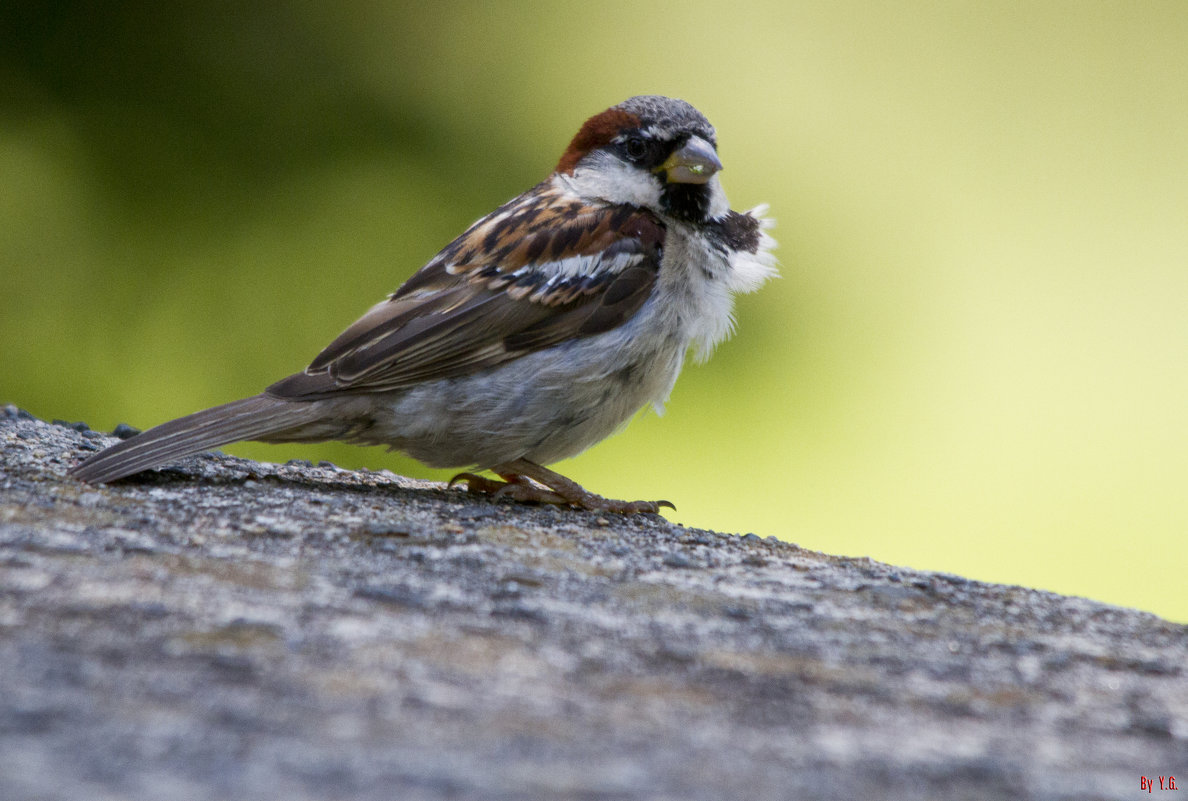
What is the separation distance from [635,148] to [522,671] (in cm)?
200

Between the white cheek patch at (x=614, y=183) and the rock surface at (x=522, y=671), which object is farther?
the white cheek patch at (x=614, y=183)

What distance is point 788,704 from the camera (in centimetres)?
128

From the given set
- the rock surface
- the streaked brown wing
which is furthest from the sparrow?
the rock surface

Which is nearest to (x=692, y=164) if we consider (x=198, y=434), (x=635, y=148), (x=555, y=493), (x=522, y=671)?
(x=635, y=148)

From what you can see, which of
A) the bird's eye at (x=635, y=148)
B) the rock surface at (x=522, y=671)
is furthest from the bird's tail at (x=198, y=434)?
the bird's eye at (x=635, y=148)

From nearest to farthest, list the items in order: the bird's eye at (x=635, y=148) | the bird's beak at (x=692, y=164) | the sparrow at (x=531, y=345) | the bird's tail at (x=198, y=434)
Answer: the bird's tail at (x=198, y=434) < the sparrow at (x=531, y=345) < the bird's beak at (x=692, y=164) < the bird's eye at (x=635, y=148)

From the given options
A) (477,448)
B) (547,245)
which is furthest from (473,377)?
(547,245)

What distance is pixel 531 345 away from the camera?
2764mm

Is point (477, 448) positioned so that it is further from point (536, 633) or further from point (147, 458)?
point (536, 633)

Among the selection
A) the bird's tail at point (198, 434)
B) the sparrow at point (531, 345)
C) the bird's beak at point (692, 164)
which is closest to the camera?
the bird's tail at point (198, 434)

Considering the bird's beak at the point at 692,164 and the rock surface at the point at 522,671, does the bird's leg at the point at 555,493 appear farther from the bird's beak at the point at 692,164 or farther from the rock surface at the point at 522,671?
the bird's beak at the point at 692,164

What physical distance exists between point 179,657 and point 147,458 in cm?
122

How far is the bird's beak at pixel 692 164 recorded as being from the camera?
2.95m

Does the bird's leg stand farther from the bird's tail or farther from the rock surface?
the rock surface
